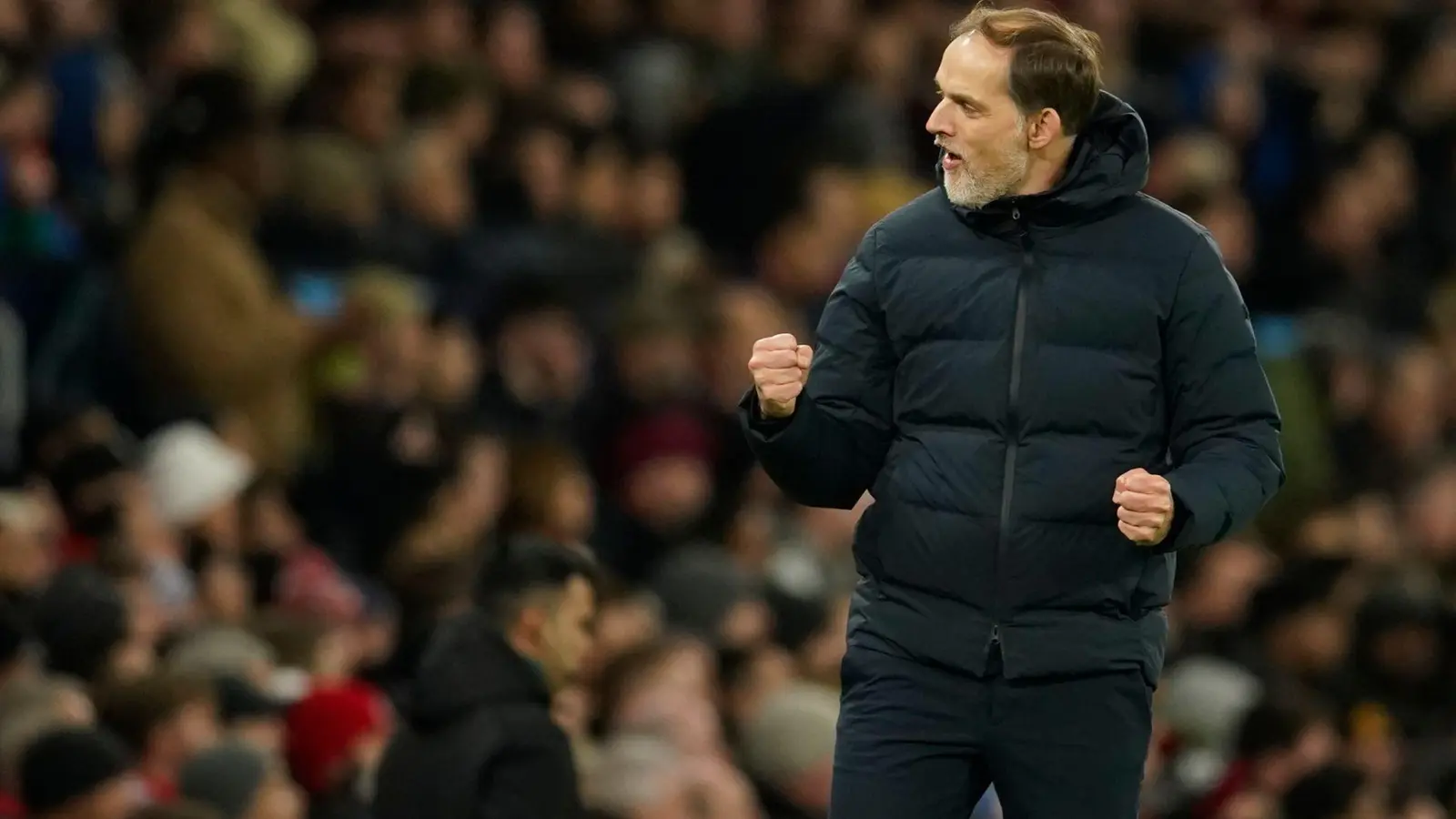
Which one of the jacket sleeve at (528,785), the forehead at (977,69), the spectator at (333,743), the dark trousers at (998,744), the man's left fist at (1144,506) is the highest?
the forehead at (977,69)

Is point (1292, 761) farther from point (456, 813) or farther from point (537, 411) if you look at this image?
point (456, 813)

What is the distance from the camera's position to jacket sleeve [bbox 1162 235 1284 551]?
419 cm

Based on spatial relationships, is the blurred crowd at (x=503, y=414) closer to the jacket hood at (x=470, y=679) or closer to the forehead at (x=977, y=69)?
the jacket hood at (x=470, y=679)

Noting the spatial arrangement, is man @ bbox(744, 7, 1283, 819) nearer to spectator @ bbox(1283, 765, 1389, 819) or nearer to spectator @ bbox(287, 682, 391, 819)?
spectator @ bbox(287, 682, 391, 819)

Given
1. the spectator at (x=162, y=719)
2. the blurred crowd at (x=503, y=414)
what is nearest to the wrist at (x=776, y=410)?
the blurred crowd at (x=503, y=414)

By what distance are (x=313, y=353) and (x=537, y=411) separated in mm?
842

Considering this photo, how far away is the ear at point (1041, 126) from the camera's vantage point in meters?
4.32

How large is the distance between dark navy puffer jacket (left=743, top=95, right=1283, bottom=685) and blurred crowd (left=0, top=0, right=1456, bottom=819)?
159cm

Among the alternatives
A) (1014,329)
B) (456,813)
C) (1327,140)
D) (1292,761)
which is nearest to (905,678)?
(1014,329)

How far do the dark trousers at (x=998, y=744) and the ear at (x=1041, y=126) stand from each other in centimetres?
82

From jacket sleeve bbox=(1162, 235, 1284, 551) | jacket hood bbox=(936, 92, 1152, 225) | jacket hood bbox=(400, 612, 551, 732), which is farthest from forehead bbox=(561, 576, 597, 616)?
jacket sleeve bbox=(1162, 235, 1284, 551)

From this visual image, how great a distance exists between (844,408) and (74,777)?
2424 mm

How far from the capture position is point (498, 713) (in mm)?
5234

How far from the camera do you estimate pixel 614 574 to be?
8.49m
